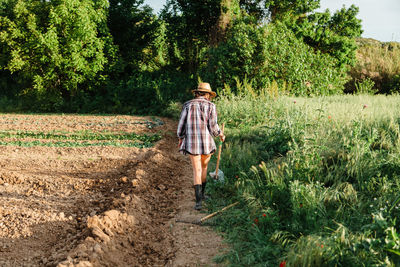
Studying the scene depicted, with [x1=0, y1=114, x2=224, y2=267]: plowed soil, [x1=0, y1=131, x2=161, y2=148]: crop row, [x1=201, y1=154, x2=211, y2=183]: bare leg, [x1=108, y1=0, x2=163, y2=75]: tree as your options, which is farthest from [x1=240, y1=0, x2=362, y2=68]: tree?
[x1=201, y1=154, x2=211, y2=183]: bare leg

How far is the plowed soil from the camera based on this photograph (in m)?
3.49

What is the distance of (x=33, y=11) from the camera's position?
55.0 feet

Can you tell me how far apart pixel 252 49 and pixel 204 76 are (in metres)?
2.56

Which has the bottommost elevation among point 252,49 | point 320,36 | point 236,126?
point 236,126

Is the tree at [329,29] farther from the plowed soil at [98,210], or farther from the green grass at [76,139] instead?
the plowed soil at [98,210]

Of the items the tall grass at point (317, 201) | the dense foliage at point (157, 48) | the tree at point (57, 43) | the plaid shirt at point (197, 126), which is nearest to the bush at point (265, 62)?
the dense foliage at point (157, 48)

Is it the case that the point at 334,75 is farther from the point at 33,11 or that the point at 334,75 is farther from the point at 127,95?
the point at 33,11

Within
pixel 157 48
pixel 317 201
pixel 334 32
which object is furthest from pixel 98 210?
pixel 157 48

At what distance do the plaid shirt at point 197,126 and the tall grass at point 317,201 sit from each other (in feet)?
2.87

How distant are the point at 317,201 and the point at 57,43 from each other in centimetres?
1566

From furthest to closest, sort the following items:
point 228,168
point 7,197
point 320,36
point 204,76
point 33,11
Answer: point 33,11 → point 320,36 → point 204,76 → point 228,168 → point 7,197

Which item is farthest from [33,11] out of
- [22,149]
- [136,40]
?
[22,149]

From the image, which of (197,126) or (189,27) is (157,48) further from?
(197,126)

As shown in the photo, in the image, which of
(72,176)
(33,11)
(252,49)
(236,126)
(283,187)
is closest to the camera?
(283,187)
